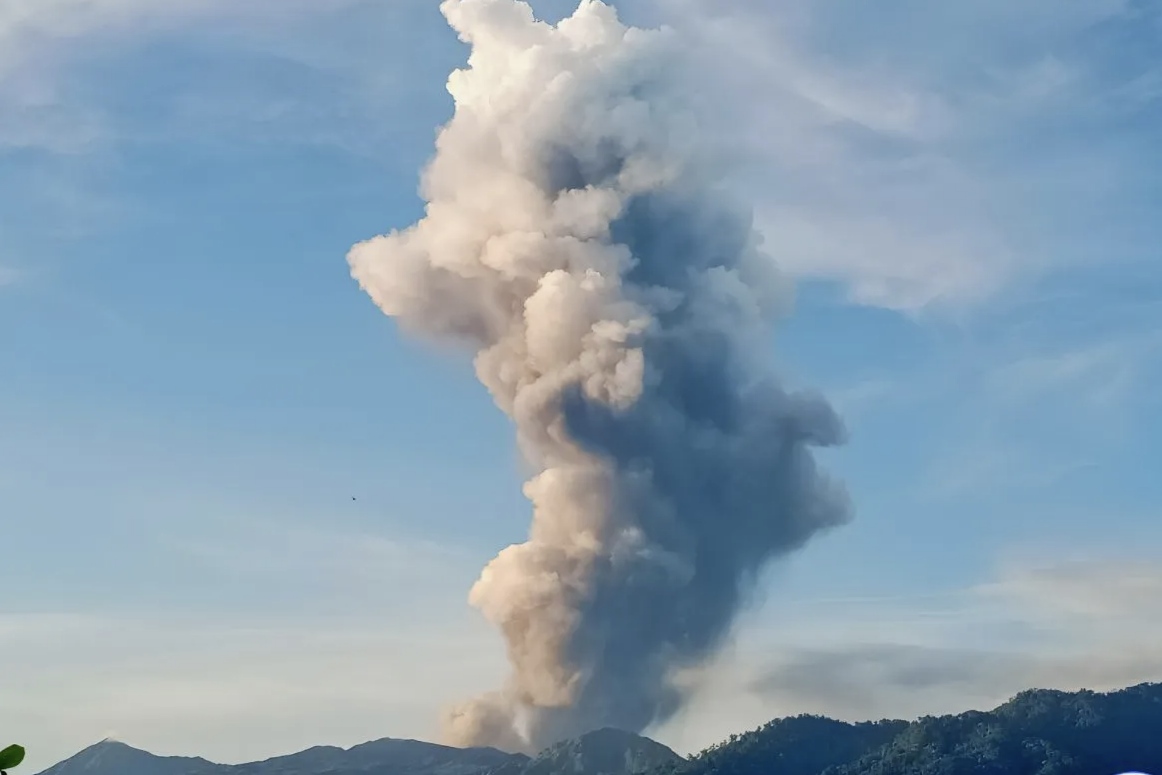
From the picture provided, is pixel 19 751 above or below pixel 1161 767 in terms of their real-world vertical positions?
below

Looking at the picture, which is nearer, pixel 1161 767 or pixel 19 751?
pixel 19 751

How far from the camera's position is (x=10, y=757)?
9.59 meters

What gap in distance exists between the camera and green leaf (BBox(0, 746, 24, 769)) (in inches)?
373

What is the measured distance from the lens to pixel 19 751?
9664 millimetres

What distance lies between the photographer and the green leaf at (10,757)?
948 cm

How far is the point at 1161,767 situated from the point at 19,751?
21700 centimetres

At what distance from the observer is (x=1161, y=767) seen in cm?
19875
